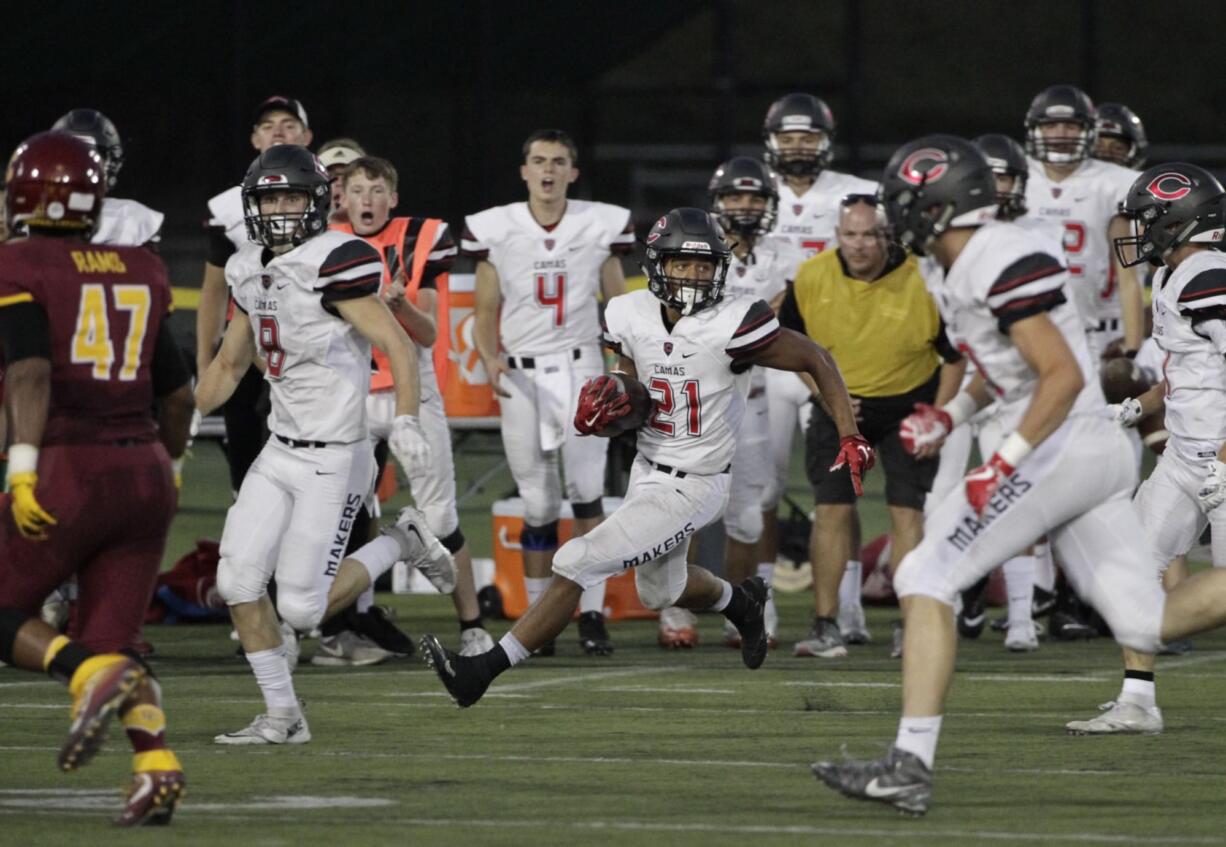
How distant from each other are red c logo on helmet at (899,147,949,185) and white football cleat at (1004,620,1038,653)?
12.5 feet

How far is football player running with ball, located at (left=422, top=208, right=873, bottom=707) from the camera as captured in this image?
7172mm

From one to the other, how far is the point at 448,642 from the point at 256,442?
1.11m

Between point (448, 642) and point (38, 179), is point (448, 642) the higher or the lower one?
the lower one

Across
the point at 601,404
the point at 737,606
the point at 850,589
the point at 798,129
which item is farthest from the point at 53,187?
the point at 798,129

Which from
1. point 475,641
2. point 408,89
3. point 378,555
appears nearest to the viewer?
point 378,555

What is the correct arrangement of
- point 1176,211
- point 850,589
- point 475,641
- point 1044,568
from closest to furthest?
point 1176,211 < point 475,641 < point 850,589 < point 1044,568

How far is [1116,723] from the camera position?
267 inches

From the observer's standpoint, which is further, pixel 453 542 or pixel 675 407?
pixel 453 542

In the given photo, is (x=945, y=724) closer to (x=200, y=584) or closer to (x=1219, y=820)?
(x=1219, y=820)

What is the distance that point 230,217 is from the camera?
893 centimetres

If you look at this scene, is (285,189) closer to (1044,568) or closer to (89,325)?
(89,325)

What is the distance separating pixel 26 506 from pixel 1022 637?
16.2ft

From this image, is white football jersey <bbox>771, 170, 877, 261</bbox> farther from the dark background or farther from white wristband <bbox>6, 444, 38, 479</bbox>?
the dark background

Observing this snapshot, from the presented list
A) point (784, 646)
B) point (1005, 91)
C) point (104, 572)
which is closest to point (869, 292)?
point (784, 646)
